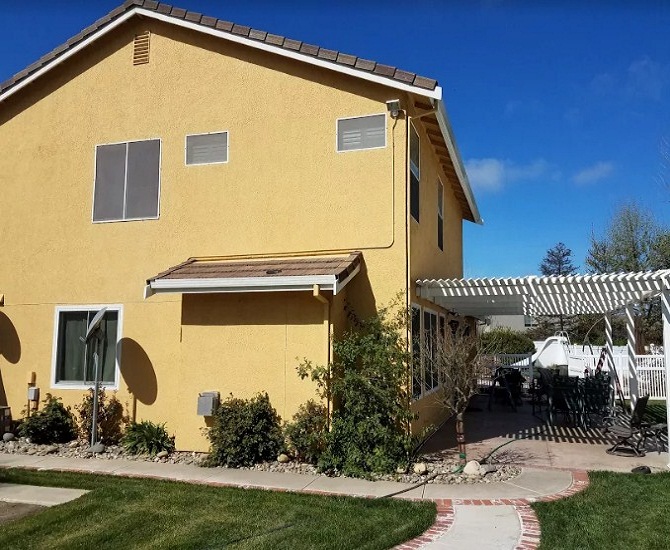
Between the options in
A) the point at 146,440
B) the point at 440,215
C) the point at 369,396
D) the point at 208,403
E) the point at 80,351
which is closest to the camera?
the point at 369,396

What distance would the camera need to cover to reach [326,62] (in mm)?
10367

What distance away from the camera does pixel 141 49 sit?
12.1m

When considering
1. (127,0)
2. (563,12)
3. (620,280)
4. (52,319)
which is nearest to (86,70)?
(127,0)

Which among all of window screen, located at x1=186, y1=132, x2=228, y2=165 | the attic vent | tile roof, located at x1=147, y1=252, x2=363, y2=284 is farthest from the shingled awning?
the attic vent

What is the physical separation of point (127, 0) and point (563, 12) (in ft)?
27.8

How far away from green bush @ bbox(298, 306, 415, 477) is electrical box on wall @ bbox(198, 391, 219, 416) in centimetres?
158

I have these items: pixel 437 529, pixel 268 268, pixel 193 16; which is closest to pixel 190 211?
pixel 268 268

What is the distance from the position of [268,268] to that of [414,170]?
356cm

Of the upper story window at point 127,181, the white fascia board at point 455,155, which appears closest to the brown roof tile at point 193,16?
the upper story window at point 127,181

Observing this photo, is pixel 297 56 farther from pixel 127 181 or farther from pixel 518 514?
pixel 518 514

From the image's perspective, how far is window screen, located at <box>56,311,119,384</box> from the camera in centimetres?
1140

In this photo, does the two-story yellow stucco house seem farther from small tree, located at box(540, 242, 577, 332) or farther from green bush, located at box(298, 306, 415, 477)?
small tree, located at box(540, 242, 577, 332)

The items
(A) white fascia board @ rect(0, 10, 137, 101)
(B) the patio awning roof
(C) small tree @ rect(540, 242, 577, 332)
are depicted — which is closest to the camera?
(B) the patio awning roof

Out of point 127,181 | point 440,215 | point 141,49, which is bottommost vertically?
point 440,215
